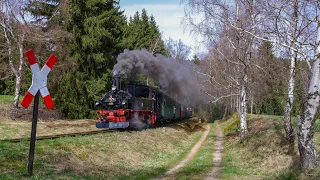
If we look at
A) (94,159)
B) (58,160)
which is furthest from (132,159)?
(58,160)

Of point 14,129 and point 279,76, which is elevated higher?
point 279,76

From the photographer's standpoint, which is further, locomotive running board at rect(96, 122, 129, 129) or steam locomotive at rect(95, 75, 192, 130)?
steam locomotive at rect(95, 75, 192, 130)

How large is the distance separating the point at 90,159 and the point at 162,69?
1957 centimetres

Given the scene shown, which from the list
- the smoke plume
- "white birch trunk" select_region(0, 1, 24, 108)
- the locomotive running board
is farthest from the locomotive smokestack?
"white birch trunk" select_region(0, 1, 24, 108)

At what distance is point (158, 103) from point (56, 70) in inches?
324

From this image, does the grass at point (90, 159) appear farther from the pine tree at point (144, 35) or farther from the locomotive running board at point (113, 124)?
the pine tree at point (144, 35)

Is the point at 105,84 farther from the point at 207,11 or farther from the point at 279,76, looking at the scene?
the point at 207,11

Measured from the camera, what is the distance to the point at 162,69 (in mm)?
30016

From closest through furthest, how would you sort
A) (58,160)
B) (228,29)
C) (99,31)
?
(58,160) → (228,29) → (99,31)

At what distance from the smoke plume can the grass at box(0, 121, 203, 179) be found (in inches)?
288

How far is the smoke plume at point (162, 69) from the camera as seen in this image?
80.4 feet

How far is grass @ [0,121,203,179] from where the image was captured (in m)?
8.11

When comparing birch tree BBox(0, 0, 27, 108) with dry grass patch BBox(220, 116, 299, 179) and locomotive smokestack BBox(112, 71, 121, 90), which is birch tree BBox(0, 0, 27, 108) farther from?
dry grass patch BBox(220, 116, 299, 179)

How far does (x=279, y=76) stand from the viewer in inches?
944
